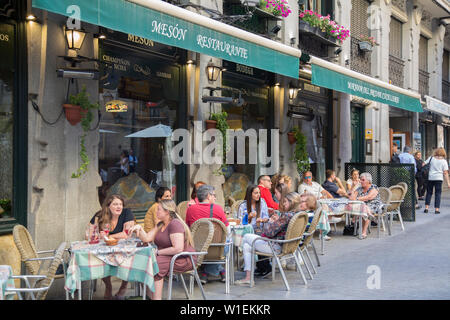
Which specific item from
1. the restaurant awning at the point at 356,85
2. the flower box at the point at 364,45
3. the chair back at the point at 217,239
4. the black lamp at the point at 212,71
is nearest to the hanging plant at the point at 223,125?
the black lamp at the point at 212,71

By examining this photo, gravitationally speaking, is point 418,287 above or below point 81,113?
below

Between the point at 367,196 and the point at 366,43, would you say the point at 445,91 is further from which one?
the point at 367,196

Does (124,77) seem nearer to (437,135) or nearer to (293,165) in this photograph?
(293,165)

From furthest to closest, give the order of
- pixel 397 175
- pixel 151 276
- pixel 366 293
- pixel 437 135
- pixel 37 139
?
1. pixel 437 135
2. pixel 397 175
3. pixel 37 139
4. pixel 366 293
5. pixel 151 276

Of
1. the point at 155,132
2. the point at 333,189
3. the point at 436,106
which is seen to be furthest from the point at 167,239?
the point at 436,106

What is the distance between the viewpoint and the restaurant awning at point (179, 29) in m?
6.57

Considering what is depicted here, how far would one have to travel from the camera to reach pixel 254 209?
8.40 m

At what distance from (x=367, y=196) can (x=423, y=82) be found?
14.6m

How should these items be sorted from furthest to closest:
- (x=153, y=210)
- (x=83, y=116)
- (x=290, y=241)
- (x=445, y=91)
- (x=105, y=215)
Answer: (x=445, y=91) → (x=83, y=116) → (x=153, y=210) → (x=290, y=241) → (x=105, y=215)

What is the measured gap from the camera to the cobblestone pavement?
700 cm

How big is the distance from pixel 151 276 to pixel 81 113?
10.2 ft

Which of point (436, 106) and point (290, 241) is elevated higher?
point (436, 106)

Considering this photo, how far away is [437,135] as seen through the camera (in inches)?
1053
